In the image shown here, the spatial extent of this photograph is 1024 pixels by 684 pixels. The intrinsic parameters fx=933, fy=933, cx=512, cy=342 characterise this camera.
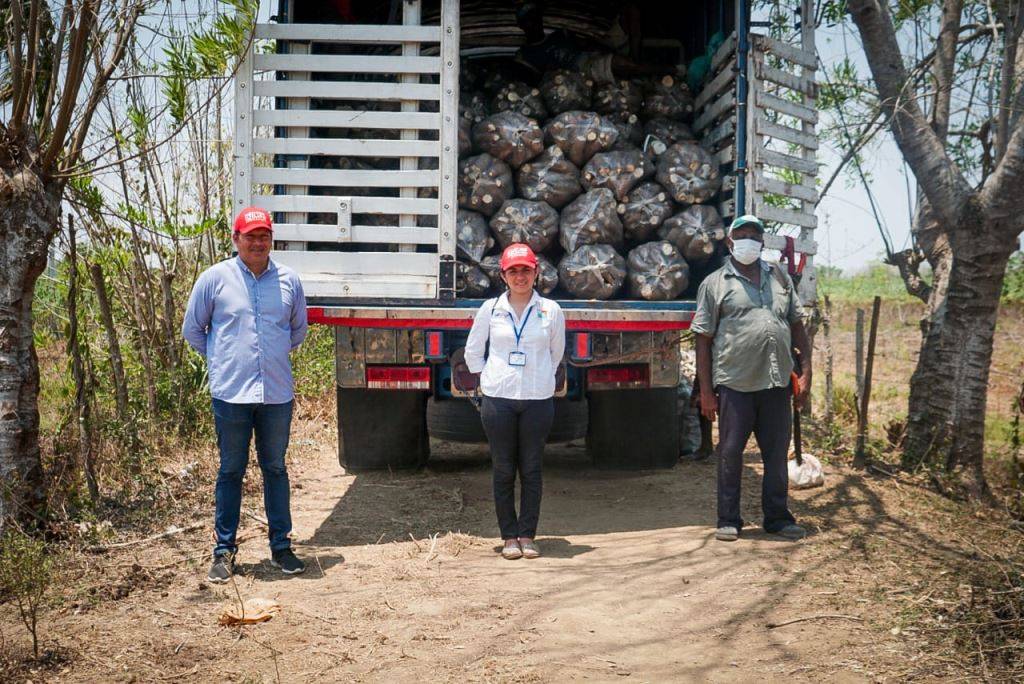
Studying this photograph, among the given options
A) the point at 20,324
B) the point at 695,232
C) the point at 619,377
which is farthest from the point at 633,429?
the point at 20,324

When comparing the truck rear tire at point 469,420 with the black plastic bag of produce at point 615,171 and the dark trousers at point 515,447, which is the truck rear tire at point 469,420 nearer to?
the black plastic bag of produce at point 615,171

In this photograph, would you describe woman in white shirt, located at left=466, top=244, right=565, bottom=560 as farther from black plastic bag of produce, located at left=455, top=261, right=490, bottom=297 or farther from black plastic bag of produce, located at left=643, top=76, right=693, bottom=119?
black plastic bag of produce, located at left=643, top=76, right=693, bottom=119

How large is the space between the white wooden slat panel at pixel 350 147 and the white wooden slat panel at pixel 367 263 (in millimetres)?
567

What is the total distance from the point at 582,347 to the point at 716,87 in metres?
2.10

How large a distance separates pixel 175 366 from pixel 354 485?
1.98 meters

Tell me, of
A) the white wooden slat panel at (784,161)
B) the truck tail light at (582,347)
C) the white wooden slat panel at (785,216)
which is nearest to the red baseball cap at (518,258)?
the truck tail light at (582,347)

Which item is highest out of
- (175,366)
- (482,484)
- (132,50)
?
(132,50)

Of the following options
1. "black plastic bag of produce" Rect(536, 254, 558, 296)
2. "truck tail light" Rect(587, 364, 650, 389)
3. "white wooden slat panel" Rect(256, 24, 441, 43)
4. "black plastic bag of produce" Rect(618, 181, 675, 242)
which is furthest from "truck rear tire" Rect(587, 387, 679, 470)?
"white wooden slat panel" Rect(256, 24, 441, 43)

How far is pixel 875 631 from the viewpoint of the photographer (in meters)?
3.69

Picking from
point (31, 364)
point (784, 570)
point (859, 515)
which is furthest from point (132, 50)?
point (859, 515)

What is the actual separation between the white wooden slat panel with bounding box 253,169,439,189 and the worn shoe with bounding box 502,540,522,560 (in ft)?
6.59

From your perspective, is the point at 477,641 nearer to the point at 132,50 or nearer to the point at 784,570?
the point at 784,570

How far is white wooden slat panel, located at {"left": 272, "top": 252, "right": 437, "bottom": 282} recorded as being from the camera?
17.1 feet

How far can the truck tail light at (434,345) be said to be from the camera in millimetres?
5609
